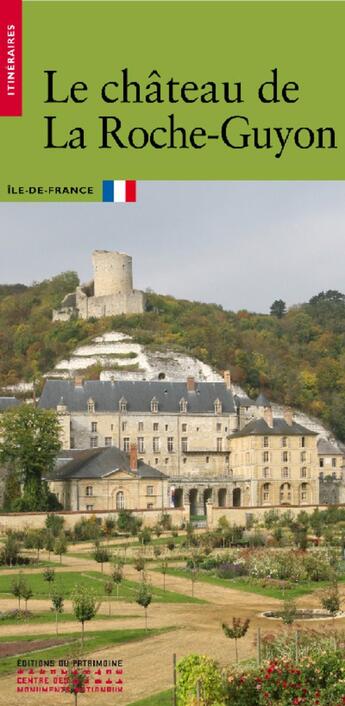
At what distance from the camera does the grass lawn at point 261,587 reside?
110 ft

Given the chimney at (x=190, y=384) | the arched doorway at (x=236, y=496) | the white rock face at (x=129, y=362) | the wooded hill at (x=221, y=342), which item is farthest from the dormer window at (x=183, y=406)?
the wooded hill at (x=221, y=342)

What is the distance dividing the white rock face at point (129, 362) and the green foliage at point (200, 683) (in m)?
66.6

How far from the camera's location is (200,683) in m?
15.8

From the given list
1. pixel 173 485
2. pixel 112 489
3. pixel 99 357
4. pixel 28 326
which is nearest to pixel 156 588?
pixel 112 489

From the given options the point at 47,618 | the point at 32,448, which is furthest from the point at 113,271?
the point at 47,618

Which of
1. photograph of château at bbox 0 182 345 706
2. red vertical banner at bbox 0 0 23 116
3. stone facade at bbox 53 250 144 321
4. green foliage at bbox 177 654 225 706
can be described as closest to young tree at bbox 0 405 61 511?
photograph of château at bbox 0 182 345 706

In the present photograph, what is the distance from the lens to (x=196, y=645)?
23641 mm

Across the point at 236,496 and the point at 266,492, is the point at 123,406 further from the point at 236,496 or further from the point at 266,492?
the point at 266,492

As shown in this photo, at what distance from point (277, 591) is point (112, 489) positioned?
88.8ft

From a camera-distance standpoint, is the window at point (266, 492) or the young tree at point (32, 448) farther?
the window at point (266, 492)

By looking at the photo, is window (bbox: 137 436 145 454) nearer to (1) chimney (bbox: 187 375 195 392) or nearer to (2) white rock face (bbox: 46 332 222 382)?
(1) chimney (bbox: 187 375 195 392)

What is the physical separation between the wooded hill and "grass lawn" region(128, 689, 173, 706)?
227 ft

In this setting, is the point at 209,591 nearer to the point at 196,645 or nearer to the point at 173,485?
the point at 196,645

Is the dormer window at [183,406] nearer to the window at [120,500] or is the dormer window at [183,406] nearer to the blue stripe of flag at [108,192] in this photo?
the window at [120,500]
